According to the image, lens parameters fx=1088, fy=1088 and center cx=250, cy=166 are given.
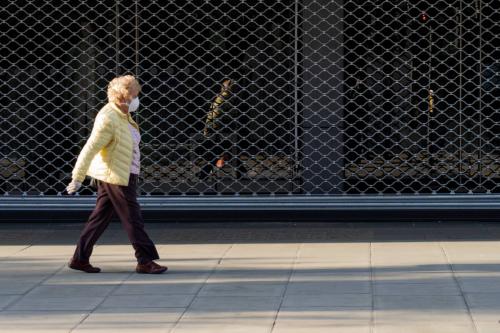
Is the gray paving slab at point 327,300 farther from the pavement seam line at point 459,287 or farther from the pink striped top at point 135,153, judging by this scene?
the pink striped top at point 135,153

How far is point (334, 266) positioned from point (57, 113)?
5.83m

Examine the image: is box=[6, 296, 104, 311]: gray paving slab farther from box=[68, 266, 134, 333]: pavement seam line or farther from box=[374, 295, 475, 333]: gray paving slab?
box=[374, 295, 475, 333]: gray paving slab

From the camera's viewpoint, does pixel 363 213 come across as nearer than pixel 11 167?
Yes

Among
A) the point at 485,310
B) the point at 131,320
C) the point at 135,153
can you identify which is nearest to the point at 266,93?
the point at 135,153

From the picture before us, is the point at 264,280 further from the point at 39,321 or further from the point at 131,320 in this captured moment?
the point at 39,321

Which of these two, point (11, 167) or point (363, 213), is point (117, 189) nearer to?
point (363, 213)

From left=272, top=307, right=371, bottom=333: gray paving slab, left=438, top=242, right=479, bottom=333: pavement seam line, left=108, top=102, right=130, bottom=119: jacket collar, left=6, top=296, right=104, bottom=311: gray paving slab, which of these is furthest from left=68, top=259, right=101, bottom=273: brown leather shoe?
left=438, top=242, right=479, bottom=333: pavement seam line

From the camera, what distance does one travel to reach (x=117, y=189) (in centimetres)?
966

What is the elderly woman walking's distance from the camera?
31.2ft

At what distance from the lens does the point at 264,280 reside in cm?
939

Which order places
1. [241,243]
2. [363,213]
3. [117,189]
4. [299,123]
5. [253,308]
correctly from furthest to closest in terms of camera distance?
[299,123] → [363,213] → [241,243] → [117,189] → [253,308]

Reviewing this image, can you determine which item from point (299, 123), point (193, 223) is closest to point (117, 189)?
point (193, 223)

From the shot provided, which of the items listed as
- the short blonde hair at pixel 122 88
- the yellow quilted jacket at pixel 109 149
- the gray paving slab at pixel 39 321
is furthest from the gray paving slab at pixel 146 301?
the short blonde hair at pixel 122 88

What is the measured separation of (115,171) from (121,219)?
17.6 inches
